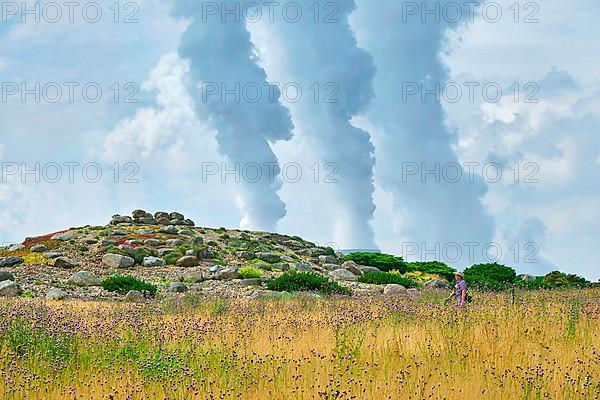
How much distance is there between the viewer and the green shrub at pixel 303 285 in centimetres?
2261

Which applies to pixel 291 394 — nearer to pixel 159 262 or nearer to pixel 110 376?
pixel 110 376

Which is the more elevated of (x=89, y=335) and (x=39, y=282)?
(x=39, y=282)

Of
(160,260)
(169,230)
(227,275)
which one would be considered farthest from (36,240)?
(227,275)

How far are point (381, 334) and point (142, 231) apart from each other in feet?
91.2

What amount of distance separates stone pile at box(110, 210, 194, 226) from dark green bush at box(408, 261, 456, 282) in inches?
561

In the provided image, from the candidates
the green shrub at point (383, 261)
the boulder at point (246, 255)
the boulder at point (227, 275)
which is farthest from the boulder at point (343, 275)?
the green shrub at point (383, 261)

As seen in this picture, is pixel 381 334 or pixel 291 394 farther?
pixel 381 334

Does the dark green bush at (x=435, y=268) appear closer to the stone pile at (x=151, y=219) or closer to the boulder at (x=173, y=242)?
the boulder at (x=173, y=242)

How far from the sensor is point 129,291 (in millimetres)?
21203

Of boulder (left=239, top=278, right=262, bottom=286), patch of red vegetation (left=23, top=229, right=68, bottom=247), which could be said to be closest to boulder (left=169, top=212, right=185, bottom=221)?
patch of red vegetation (left=23, top=229, right=68, bottom=247)

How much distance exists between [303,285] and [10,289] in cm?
954

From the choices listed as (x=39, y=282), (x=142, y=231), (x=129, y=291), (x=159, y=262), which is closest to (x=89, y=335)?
(x=129, y=291)

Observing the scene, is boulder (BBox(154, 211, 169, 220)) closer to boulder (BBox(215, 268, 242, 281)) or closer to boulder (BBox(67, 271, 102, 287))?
boulder (BBox(215, 268, 242, 281))

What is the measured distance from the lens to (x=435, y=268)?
38.8 m
